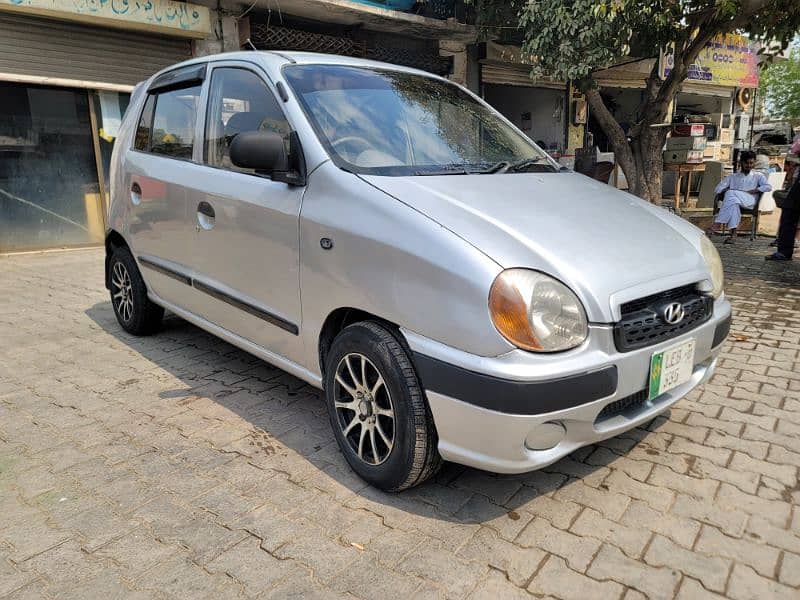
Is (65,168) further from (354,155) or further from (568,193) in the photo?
(568,193)

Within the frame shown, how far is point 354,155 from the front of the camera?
2.71m

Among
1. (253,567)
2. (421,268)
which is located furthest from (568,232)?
(253,567)

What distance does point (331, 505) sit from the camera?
2.46 meters

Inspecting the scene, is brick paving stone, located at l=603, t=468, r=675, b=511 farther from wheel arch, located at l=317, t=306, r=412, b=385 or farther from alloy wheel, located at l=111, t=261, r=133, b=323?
alloy wheel, located at l=111, t=261, r=133, b=323

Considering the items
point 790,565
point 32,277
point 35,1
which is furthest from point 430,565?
point 35,1

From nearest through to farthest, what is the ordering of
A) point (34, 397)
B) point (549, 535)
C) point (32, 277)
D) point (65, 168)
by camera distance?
point (549, 535), point (34, 397), point (32, 277), point (65, 168)

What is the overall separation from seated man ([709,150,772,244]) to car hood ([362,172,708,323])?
7.23 meters

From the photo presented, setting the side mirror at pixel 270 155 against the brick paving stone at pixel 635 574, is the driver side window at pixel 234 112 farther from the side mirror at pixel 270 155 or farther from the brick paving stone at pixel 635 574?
the brick paving stone at pixel 635 574

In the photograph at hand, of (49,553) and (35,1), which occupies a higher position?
(35,1)

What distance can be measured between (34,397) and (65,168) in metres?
6.07

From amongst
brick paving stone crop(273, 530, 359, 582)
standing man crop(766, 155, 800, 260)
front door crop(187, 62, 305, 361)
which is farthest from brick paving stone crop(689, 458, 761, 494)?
standing man crop(766, 155, 800, 260)

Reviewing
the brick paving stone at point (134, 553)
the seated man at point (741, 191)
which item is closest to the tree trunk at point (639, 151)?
the seated man at point (741, 191)

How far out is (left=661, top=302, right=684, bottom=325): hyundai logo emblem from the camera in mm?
2322

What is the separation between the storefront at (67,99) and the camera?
7.70m
